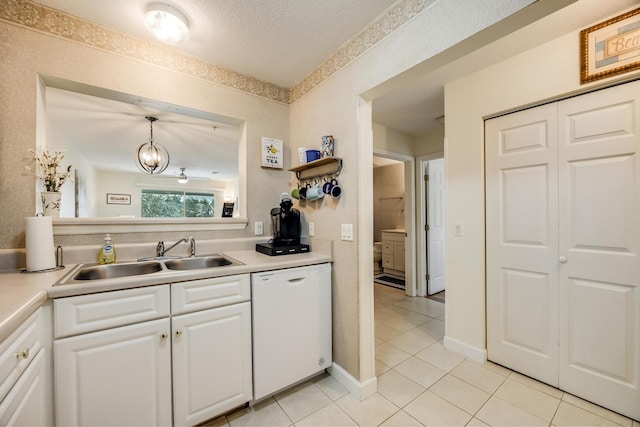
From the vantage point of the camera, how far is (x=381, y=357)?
2146 mm

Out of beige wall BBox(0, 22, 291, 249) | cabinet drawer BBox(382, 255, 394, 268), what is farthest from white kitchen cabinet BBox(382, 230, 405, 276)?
beige wall BBox(0, 22, 291, 249)

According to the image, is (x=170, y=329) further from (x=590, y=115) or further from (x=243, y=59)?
(x=590, y=115)

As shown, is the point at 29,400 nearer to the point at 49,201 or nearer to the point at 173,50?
the point at 49,201

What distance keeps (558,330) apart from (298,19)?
102 inches

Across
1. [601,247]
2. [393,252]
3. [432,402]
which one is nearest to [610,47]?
[601,247]

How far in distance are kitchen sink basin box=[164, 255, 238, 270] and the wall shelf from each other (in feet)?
2.95

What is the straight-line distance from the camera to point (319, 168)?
2.02 metres

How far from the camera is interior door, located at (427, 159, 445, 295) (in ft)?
12.3

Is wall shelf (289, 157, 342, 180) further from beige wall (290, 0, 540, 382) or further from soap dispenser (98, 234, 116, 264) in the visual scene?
soap dispenser (98, 234, 116, 264)

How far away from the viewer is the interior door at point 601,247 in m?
1.47

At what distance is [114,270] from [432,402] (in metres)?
2.14

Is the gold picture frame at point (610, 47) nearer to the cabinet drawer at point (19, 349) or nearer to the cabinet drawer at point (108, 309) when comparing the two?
the cabinet drawer at point (108, 309)

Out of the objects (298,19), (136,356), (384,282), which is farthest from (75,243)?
(384,282)

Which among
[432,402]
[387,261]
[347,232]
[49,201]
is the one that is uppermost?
[49,201]
